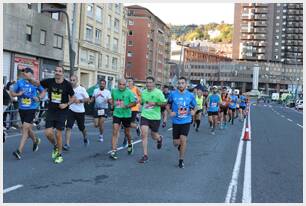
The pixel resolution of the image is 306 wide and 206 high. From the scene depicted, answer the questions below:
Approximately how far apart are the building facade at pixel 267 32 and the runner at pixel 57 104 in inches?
5496

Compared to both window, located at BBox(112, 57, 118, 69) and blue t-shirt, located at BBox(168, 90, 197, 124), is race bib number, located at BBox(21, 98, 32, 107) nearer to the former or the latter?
blue t-shirt, located at BBox(168, 90, 197, 124)

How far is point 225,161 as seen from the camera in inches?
400

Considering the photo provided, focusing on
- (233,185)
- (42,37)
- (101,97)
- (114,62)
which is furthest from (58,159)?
(114,62)

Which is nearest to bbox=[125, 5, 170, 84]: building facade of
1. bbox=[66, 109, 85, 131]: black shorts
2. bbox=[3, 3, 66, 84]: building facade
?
bbox=[3, 3, 66, 84]: building facade

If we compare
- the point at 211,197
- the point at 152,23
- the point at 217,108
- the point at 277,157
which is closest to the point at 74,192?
the point at 211,197

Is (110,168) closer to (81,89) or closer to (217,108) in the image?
(81,89)

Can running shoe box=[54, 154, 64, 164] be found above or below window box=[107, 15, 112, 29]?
below

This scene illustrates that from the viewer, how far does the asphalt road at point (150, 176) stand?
641cm

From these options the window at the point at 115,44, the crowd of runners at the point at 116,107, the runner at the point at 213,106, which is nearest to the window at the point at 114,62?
the window at the point at 115,44

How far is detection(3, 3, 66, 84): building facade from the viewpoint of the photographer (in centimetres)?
3275

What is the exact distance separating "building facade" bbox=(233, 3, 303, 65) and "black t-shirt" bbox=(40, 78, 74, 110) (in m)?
140

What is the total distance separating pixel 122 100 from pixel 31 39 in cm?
2754

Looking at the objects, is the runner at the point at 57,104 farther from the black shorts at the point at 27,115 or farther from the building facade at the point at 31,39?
the building facade at the point at 31,39

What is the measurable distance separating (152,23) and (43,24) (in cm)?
5754
